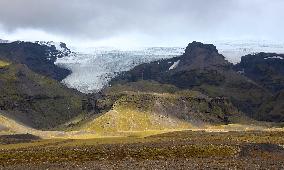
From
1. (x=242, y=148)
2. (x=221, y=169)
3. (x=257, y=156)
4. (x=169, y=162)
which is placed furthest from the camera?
(x=242, y=148)

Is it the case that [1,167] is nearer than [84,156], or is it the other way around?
[1,167]

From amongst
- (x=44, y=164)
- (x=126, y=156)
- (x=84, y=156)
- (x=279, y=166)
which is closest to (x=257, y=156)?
(x=279, y=166)

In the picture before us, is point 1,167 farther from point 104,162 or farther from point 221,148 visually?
point 221,148

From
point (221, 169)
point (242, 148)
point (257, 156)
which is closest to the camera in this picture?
point (221, 169)

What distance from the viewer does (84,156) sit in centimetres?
8356

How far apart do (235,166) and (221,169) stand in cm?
319

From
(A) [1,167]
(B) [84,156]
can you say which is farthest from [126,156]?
(A) [1,167]

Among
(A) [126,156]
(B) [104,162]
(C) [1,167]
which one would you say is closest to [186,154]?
(A) [126,156]

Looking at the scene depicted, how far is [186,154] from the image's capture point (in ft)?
274

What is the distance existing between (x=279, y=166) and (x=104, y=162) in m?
24.2

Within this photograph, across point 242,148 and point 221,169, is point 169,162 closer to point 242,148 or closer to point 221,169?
point 221,169

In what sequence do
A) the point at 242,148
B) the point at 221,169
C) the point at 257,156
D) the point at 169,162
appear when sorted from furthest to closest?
the point at 242,148
the point at 257,156
the point at 169,162
the point at 221,169

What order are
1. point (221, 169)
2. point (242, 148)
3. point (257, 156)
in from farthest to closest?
1. point (242, 148)
2. point (257, 156)
3. point (221, 169)

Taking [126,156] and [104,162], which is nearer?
[104,162]
